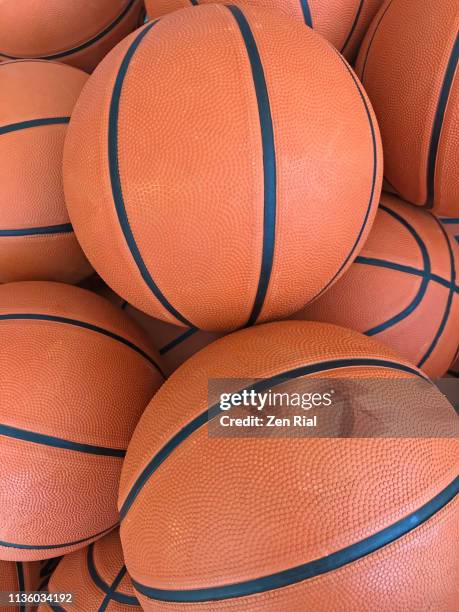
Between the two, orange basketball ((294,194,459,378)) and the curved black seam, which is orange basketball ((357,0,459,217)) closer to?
orange basketball ((294,194,459,378))

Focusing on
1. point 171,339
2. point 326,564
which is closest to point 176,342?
point 171,339

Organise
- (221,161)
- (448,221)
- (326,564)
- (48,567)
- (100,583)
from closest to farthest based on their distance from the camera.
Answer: (326,564) < (221,161) < (100,583) < (48,567) < (448,221)

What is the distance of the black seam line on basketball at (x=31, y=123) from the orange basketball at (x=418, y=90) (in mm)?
583

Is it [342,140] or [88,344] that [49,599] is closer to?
[88,344]

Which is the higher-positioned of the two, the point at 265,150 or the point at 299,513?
the point at 265,150

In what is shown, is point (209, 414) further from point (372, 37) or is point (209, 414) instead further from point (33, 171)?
point (372, 37)

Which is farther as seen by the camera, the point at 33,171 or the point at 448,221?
the point at 448,221

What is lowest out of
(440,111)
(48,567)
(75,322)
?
(48,567)

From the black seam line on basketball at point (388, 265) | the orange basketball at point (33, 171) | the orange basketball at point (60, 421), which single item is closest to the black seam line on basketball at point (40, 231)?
the orange basketball at point (33, 171)

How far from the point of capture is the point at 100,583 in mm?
868

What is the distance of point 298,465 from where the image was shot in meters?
0.57

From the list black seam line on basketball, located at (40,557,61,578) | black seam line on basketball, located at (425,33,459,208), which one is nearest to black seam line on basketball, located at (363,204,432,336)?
black seam line on basketball, located at (425,33,459,208)

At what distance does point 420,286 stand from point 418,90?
0.35 meters

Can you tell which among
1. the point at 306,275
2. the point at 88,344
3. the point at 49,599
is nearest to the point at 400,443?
the point at 306,275
